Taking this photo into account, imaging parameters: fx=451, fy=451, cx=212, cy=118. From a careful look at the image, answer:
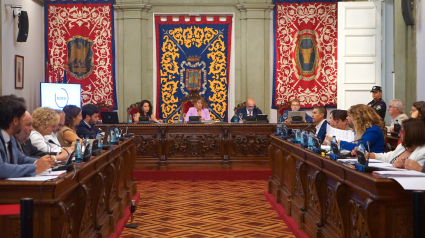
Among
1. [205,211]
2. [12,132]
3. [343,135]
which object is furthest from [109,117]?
[12,132]

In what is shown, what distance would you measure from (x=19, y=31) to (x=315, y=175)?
599 centimetres

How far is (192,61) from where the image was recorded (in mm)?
9531

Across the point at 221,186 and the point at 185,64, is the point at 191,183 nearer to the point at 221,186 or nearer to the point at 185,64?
the point at 221,186

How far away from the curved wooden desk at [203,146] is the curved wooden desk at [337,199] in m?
1.91

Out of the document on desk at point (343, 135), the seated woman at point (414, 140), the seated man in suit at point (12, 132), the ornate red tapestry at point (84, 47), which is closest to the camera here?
the seated man in suit at point (12, 132)

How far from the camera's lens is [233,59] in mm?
9570

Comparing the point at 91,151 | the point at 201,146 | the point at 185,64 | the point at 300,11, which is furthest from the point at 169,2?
the point at 91,151

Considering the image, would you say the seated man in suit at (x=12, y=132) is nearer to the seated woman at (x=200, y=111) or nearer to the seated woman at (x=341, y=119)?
the seated woman at (x=341, y=119)

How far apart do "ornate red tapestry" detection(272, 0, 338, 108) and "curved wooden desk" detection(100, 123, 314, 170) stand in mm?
2251

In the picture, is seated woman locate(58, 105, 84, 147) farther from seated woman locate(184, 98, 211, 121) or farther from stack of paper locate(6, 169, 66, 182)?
seated woman locate(184, 98, 211, 121)

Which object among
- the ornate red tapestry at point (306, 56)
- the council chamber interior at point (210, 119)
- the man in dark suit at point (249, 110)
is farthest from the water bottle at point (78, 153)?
the ornate red tapestry at point (306, 56)

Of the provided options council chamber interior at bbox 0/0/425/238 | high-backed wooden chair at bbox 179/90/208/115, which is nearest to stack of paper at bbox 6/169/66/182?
council chamber interior at bbox 0/0/425/238

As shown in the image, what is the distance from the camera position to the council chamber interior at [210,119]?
2.78 metres

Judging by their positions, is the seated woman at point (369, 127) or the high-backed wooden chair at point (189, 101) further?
the high-backed wooden chair at point (189, 101)
